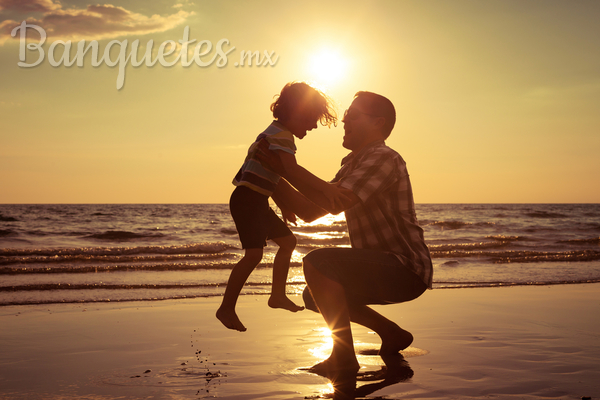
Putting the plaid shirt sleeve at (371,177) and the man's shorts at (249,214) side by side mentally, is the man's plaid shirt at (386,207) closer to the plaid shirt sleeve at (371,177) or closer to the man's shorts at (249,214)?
the plaid shirt sleeve at (371,177)

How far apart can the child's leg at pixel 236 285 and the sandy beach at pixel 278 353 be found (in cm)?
34

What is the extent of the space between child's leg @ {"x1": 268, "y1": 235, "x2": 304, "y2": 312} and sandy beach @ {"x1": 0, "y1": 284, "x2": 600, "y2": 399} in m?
0.39

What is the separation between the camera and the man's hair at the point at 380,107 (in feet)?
11.4

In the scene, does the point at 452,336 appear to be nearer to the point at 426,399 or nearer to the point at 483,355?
the point at 483,355

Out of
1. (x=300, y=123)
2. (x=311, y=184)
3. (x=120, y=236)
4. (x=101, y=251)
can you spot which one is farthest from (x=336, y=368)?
(x=120, y=236)

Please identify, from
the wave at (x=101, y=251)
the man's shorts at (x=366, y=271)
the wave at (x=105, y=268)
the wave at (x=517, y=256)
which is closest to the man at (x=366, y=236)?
the man's shorts at (x=366, y=271)

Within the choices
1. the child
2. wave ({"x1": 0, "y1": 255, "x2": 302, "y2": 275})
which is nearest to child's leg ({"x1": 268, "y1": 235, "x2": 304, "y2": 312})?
the child

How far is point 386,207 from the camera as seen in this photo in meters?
3.29

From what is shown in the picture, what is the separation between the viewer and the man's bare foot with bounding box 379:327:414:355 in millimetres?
3703

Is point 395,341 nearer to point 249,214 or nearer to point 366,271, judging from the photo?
point 366,271

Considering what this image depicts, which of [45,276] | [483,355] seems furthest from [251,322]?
[45,276]

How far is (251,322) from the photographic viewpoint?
5.12m

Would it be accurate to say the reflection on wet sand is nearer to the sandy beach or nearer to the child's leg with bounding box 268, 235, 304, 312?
the sandy beach

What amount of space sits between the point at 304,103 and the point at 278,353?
1958 mm
